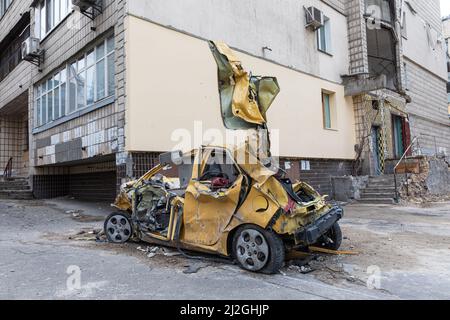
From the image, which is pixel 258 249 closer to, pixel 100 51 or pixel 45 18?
pixel 100 51

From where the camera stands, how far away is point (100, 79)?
11.4 meters

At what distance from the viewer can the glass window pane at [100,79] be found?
11203 millimetres

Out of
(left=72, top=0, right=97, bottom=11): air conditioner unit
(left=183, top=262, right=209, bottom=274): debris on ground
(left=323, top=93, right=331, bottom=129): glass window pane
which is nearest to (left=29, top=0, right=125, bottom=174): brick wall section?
(left=72, top=0, right=97, bottom=11): air conditioner unit

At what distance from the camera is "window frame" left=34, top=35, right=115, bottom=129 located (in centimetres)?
1105

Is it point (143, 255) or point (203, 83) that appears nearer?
point (143, 255)

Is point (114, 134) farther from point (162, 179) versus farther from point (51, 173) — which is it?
point (51, 173)

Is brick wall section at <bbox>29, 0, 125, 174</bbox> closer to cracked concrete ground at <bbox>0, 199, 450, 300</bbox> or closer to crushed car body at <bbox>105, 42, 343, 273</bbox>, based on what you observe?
cracked concrete ground at <bbox>0, 199, 450, 300</bbox>

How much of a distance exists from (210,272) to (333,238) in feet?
7.30

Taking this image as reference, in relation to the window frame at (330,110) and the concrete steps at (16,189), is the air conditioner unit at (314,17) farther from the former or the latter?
the concrete steps at (16,189)

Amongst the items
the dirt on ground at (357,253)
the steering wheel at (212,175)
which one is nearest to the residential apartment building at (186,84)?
the dirt on ground at (357,253)

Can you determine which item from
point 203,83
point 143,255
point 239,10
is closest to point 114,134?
point 203,83

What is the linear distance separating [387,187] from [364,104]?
4228 mm

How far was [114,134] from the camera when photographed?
34.0 feet

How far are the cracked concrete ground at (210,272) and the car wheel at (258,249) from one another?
0.13 m
